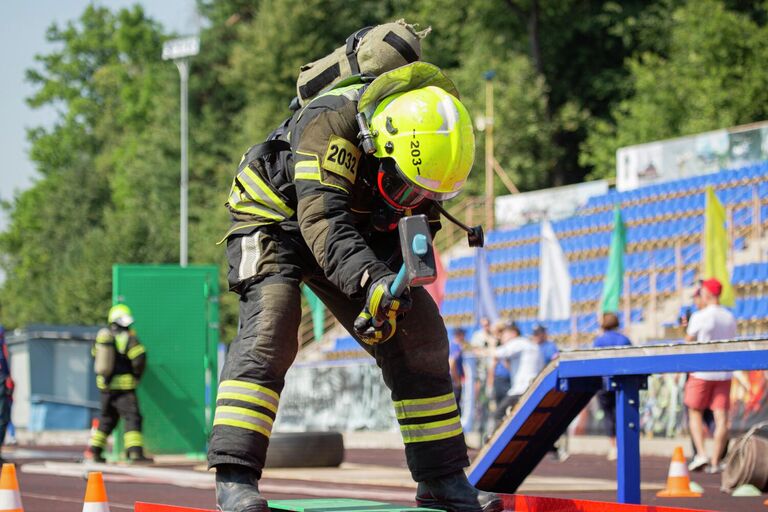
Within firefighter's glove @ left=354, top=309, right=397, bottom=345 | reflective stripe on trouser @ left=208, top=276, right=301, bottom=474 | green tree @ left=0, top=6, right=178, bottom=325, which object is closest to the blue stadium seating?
reflective stripe on trouser @ left=208, top=276, right=301, bottom=474

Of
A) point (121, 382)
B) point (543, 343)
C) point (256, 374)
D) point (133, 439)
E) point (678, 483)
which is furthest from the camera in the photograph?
point (543, 343)

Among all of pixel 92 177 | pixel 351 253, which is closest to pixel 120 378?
pixel 351 253

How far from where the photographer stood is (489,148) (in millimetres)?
40969

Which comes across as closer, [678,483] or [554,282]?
[678,483]

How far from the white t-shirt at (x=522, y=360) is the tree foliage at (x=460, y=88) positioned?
64.7 ft

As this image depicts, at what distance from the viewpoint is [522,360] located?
55.3ft

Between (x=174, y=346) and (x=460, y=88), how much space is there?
28.3 m

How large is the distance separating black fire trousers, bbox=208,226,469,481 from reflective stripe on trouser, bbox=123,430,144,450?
10597 millimetres

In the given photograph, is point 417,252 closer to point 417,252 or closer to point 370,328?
point 417,252

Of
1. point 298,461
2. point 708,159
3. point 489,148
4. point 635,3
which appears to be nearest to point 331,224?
point 298,461

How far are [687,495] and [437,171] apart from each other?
20.0ft

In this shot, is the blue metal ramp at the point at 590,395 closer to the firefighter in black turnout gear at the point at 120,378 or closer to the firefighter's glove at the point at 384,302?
the firefighter's glove at the point at 384,302

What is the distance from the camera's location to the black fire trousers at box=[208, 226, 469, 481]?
5156mm

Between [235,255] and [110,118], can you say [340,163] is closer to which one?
[235,255]
